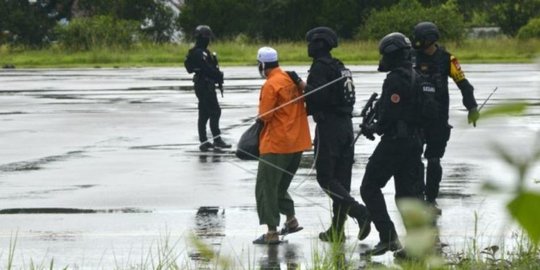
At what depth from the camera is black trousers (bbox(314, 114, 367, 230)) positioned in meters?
8.87

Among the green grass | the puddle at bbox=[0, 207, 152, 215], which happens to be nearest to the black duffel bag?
the puddle at bbox=[0, 207, 152, 215]

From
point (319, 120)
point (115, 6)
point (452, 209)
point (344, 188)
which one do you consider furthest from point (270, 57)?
point (115, 6)

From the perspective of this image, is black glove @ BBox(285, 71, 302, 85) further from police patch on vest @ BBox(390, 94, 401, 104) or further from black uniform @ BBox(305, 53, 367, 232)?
police patch on vest @ BBox(390, 94, 401, 104)

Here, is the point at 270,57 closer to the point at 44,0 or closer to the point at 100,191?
the point at 100,191

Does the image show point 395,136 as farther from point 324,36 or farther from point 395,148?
point 324,36

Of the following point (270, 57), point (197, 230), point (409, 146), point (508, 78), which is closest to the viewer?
point (409, 146)

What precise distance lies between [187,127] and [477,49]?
32132mm

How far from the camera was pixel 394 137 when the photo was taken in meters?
8.13

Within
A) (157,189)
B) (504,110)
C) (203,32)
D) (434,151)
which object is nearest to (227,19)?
(203,32)

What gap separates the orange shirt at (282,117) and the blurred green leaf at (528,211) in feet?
24.1

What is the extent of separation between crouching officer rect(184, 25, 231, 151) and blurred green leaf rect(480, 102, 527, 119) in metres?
13.9

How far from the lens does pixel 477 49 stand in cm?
4984

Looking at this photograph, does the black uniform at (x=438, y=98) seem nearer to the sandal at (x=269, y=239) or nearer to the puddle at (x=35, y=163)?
the sandal at (x=269, y=239)

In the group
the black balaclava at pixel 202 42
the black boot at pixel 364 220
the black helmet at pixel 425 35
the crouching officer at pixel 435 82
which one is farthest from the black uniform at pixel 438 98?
the black balaclava at pixel 202 42
